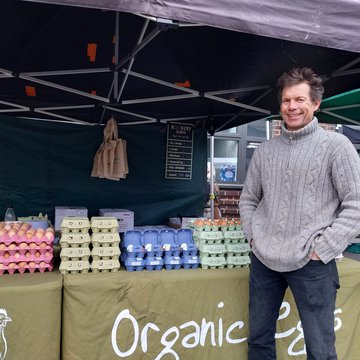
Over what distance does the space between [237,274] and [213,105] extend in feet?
8.11

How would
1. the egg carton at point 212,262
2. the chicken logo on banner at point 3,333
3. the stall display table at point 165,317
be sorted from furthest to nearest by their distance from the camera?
the egg carton at point 212,262
the stall display table at point 165,317
the chicken logo on banner at point 3,333

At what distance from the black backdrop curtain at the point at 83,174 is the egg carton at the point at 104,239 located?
2.49m

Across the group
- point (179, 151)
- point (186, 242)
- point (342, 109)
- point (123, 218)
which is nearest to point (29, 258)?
point (186, 242)

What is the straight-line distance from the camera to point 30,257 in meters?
2.34

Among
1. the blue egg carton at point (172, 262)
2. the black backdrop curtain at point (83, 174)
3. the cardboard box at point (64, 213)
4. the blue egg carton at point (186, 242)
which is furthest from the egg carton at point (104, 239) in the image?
the black backdrop curtain at point (83, 174)

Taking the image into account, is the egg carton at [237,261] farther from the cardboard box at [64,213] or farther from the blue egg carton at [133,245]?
the cardboard box at [64,213]

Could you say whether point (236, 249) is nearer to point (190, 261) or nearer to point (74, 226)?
point (190, 261)

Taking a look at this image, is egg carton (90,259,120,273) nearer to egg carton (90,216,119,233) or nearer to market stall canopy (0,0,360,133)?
egg carton (90,216,119,233)

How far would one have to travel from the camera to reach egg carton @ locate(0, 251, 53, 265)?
7.51ft

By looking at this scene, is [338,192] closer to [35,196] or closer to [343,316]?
[343,316]

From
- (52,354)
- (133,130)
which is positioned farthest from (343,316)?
(133,130)

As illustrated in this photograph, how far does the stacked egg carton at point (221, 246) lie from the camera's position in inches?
102

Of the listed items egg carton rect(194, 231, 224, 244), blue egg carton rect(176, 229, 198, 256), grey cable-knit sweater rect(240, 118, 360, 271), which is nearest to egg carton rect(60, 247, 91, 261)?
blue egg carton rect(176, 229, 198, 256)

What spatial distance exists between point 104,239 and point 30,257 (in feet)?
1.55
